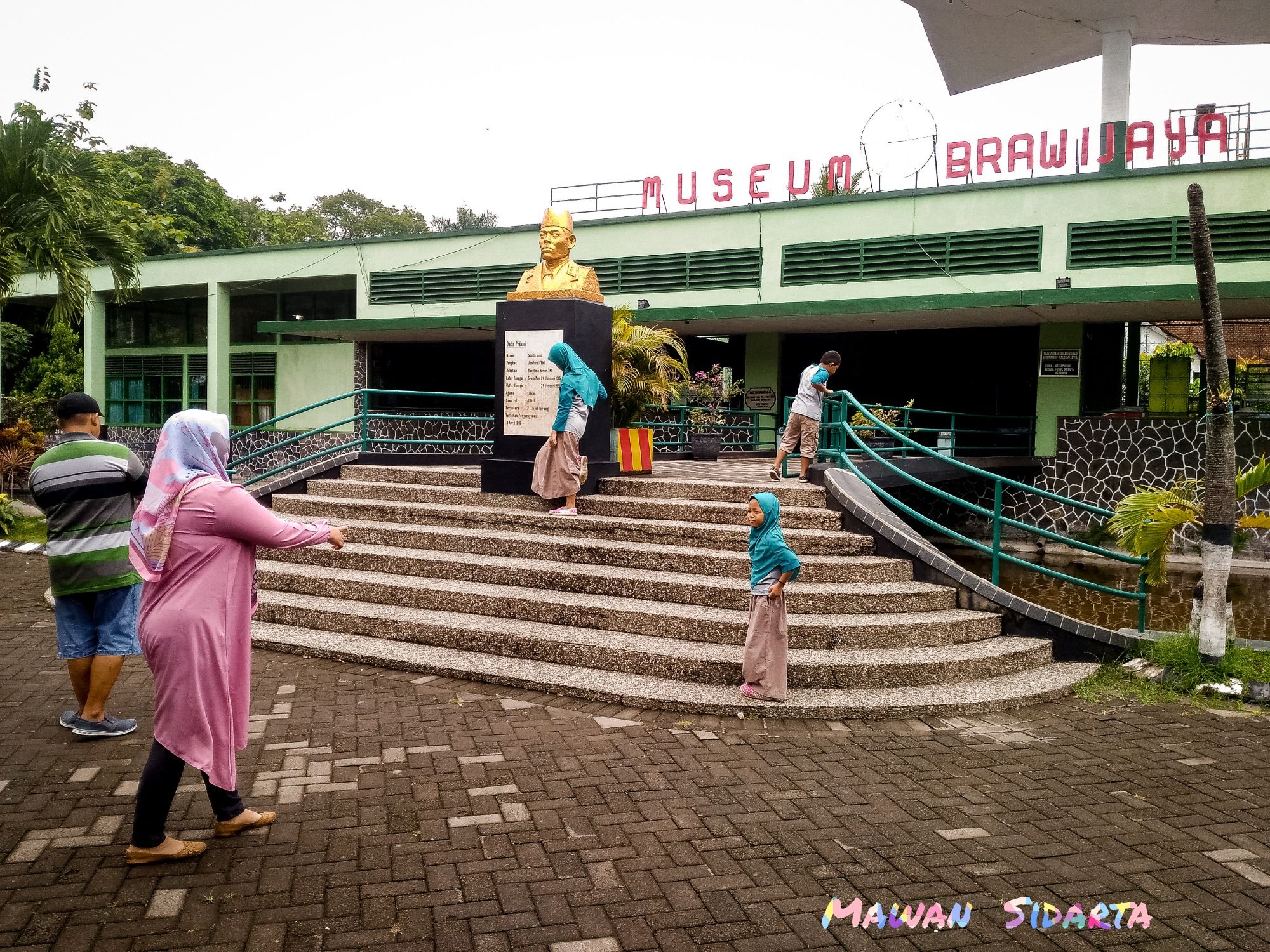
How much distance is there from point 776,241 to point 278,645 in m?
14.0

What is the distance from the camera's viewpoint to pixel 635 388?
10430 millimetres

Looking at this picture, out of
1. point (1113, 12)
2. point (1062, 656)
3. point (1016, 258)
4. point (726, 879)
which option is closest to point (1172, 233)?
point (1016, 258)

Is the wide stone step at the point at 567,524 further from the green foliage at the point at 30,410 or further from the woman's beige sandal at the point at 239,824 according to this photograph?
the green foliage at the point at 30,410

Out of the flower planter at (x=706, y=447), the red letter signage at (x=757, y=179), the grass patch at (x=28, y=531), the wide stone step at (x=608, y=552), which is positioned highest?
the red letter signage at (x=757, y=179)

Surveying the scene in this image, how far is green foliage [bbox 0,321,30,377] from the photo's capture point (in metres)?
24.8

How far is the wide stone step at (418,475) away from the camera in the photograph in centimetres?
1054

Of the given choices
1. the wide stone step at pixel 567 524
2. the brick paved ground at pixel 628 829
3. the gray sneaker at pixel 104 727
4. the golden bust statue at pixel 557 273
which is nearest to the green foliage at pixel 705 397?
the golden bust statue at pixel 557 273

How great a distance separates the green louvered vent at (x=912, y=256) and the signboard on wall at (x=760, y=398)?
8.05 feet

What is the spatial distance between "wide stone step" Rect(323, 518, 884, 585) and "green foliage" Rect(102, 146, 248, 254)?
104 ft

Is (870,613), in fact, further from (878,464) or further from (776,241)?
(776,241)

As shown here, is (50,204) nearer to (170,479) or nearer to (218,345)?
(170,479)

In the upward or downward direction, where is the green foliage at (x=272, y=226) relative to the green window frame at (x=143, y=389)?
upward

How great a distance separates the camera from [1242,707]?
643 centimetres

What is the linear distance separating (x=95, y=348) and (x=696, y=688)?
2435 centimetres
